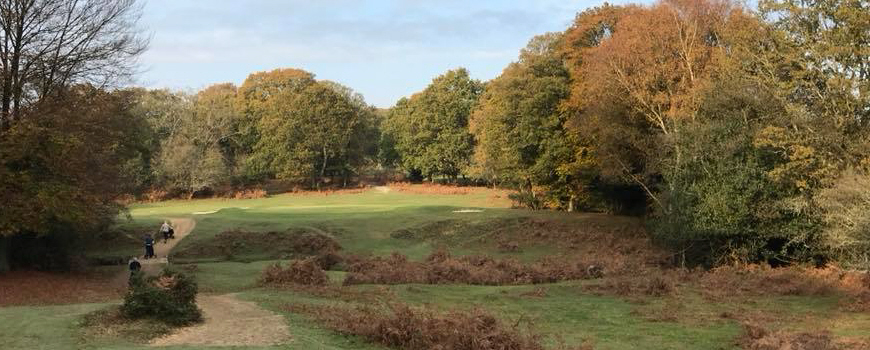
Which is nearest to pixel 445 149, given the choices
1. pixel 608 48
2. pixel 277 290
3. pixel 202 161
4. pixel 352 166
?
pixel 352 166

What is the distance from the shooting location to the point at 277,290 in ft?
78.2

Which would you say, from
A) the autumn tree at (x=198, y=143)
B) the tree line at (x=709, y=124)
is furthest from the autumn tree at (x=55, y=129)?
the autumn tree at (x=198, y=143)

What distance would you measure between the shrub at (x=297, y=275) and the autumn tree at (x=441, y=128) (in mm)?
63513

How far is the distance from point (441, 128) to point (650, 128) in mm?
56423

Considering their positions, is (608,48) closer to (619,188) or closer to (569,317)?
(619,188)

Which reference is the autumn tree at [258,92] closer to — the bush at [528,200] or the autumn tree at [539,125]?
the bush at [528,200]

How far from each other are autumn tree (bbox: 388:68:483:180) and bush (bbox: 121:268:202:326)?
242ft

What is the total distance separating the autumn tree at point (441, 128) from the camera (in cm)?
9200

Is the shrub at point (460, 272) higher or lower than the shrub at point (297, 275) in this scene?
lower

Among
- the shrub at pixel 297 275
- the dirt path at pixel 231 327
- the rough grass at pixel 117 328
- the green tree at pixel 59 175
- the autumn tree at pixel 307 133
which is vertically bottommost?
the shrub at pixel 297 275

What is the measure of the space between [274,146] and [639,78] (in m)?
58.1

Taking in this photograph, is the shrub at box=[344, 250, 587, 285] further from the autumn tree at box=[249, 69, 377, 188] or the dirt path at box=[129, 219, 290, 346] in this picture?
the autumn tree at box=[249, 69, 377, 188]

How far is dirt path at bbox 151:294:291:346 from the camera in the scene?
533 inches

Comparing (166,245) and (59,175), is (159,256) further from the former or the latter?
(59,175)
